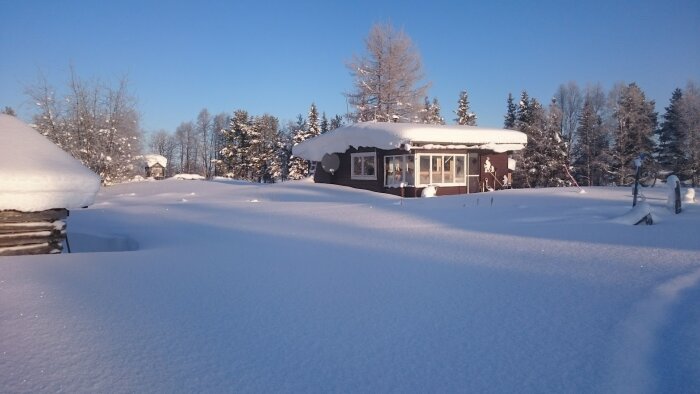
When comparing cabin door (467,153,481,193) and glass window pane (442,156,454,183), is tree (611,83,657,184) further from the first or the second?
glass window pane (442,156,454,183)

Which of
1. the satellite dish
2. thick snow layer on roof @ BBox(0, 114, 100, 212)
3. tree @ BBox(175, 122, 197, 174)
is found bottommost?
thick snow layer on roof @ BBox(0, 114, 100, 212)

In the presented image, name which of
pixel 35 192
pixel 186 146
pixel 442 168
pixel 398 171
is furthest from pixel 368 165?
pixel 186 146

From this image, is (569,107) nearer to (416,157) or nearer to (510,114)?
(510,114)

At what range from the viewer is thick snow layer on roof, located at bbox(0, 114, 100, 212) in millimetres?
6895

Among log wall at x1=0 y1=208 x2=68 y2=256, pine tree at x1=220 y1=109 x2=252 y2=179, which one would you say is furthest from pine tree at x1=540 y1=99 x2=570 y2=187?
log wall at x1=0 y1=208 x2=68 y2=256

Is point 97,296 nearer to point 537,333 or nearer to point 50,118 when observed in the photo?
point 537,333

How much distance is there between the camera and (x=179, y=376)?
9.52ft

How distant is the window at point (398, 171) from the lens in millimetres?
21266

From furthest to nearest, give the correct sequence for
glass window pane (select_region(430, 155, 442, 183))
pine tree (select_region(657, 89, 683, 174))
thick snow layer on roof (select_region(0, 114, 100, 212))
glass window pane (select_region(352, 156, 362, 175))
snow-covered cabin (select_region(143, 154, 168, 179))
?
snow-covered cabin (select_region(143, 154, 168, 179)) → pine tree (select_region(657, 89, 683, 174)) → glass window pane (select_region(352, 156, 362, 175)) → glass window pane (select_region(430, 155, 442, 183)) → thick snow layer on roof (select_region(0, 114, 100, 212))

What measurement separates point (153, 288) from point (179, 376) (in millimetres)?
2254

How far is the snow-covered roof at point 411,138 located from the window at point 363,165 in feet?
2.50

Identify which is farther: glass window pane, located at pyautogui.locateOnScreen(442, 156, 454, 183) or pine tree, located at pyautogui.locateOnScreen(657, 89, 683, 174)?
pine tree, located at pyautogui.locateOnScreen(657, 89, 683, 174)

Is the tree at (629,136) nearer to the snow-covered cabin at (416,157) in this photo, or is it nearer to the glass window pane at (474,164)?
the snow-covered cabin at (416,157)

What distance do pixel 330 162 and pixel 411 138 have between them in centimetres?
649
